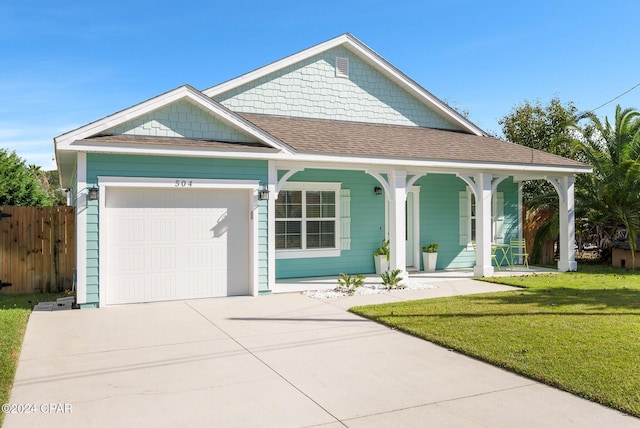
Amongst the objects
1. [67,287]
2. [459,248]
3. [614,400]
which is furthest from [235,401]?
[459,248]

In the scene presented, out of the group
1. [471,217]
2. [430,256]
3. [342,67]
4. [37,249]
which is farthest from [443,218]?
[37,249]

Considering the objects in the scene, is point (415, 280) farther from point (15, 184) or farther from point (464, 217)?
point (15, 184)

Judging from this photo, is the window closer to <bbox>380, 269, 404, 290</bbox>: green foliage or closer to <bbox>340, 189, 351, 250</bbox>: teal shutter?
<bbox>340, 189, 351, 250</bbox>: teal shutter

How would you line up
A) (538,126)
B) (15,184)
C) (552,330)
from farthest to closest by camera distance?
1. (538,126)
2. (15,184)
3. (552,330)

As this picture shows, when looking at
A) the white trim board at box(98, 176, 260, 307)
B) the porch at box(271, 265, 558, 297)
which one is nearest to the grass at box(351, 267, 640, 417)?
the porch at box(271, 265, 558, 297)

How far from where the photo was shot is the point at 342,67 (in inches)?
532

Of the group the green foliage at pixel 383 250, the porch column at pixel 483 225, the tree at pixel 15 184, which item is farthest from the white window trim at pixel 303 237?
the tree at pixel 15 184

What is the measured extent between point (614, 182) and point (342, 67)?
7957 millimetres

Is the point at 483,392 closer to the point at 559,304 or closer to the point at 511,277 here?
the point at 559,304

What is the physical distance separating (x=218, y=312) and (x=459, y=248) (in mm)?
8015

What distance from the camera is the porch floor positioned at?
10.6 meters

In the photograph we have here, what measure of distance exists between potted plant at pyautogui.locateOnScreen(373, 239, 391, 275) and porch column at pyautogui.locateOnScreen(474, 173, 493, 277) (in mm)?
2138

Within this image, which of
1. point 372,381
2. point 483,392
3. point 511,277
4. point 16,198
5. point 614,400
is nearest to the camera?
point 614,400

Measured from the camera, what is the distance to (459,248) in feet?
46.0
